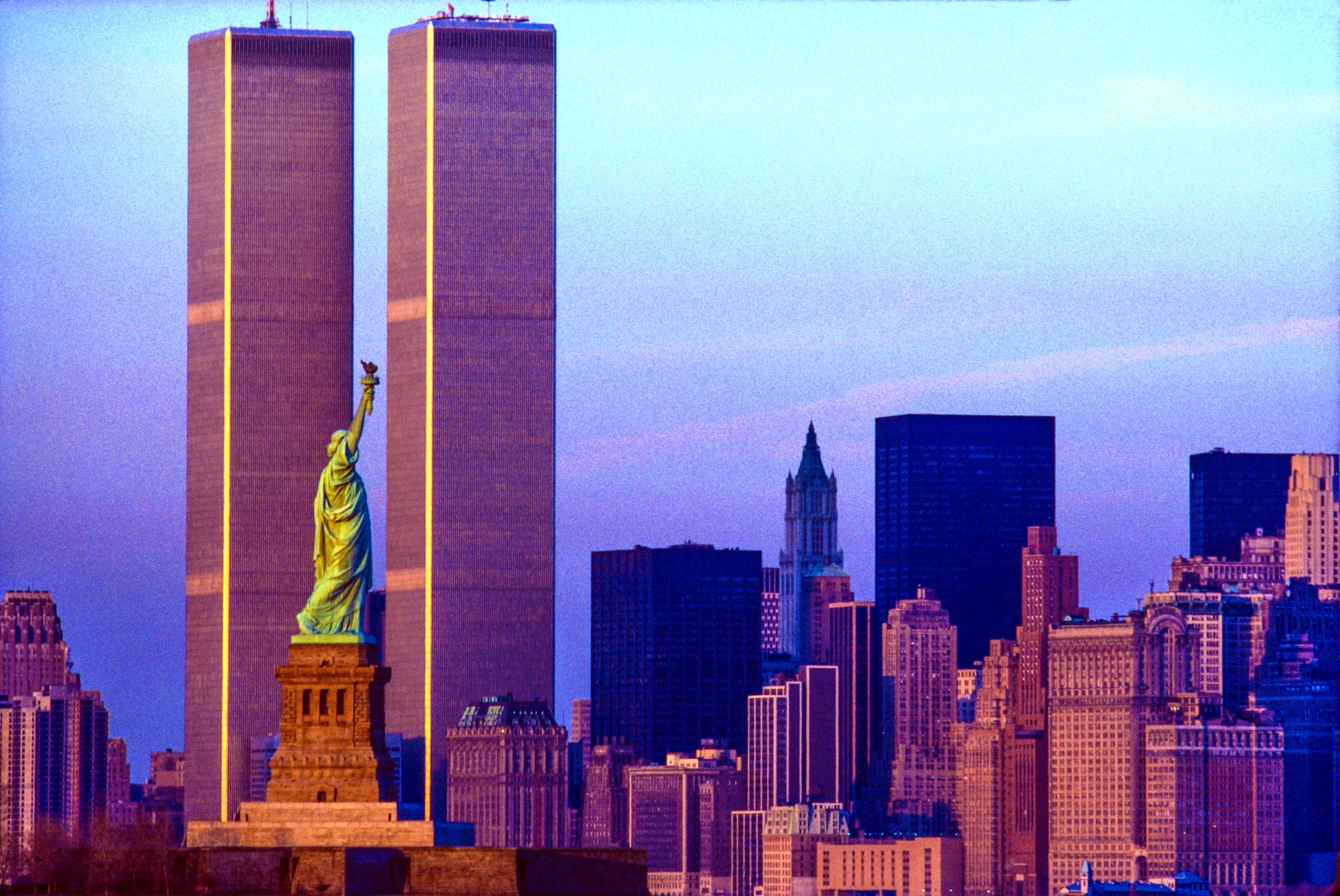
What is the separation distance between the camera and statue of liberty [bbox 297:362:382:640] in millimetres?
107500

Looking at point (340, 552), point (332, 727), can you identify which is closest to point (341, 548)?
point (340, 552)

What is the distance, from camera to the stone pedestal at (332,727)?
341ft

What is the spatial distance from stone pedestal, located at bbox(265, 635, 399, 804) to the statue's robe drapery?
66cm

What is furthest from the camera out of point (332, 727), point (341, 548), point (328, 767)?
point (341, 548)

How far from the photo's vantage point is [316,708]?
10600 centimetres

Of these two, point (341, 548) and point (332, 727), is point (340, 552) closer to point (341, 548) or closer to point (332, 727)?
point (341, 548)

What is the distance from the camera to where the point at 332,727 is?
345 feet

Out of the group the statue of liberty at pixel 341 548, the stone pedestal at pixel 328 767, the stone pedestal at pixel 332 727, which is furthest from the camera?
the statue of liberty at pixel 341 548

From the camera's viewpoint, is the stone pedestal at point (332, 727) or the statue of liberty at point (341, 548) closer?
the stone pedestal at point (332, 727)

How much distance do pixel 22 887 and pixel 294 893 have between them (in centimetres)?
979

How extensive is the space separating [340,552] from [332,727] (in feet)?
19.6

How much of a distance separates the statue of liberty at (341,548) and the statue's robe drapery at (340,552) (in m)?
0.02

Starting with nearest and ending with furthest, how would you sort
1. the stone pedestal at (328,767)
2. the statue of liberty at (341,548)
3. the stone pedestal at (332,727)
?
the stone pedestal at (328,767)
the stone pedestal at (332,727)
the statue of liberty at (341,548)

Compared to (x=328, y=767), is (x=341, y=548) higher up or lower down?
higher up
